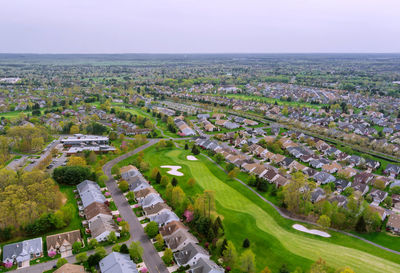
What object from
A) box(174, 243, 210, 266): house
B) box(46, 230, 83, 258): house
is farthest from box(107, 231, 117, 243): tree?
box(174, 243, 210, 266): house

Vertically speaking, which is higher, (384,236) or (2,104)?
(2,104)

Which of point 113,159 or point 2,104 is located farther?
point 2,104

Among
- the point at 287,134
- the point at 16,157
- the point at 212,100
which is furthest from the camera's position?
the point at 212,100

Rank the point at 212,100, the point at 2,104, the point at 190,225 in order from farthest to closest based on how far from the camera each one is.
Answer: the point at 212,100 → the point at 2,104 → the point at 190,225

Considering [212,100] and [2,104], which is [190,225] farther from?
[2,104]

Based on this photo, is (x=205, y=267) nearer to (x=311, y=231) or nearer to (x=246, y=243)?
(x=246, y=243)

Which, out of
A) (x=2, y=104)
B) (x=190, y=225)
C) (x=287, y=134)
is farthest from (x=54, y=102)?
(x=190, y=225)

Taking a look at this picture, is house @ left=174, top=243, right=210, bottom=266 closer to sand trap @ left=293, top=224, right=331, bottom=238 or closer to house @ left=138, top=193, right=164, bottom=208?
house @ left=138, top=193, right=164, bottom=208

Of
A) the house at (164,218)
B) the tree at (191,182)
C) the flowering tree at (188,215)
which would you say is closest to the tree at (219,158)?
the tree at (191,182)
